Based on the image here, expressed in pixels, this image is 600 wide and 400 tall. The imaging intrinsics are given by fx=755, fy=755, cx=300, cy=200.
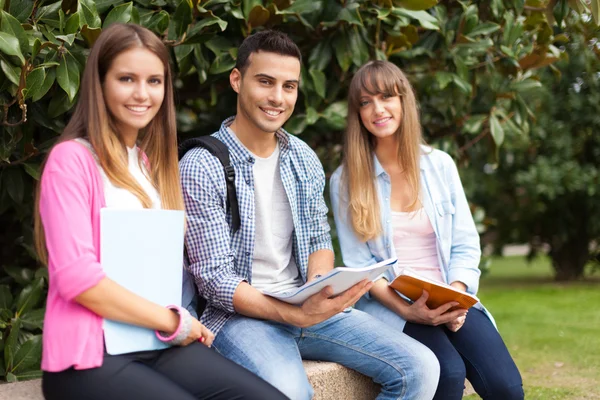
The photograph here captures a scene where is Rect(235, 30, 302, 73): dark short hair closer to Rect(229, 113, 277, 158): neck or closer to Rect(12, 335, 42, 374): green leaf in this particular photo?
Rect(229, 113, 277, 158): neck

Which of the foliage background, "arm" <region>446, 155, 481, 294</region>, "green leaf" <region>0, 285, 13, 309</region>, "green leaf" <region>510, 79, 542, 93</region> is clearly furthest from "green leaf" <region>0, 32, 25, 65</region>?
"green leaf" <region>510, 79, 542, 93</region>

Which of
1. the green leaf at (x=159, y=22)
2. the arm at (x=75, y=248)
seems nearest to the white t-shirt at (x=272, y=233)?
the green leaf at (x=159, y=22)

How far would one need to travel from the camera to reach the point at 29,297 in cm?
330

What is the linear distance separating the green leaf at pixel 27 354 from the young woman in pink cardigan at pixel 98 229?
A: 900mm

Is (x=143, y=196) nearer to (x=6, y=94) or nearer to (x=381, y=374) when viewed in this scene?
(x=6, y=94)

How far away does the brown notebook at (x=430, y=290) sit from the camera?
2922 mm

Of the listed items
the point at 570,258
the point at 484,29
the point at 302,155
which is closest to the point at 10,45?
the point at 302,155

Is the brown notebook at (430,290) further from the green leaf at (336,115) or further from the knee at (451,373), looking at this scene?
the green leaf at (336,115)

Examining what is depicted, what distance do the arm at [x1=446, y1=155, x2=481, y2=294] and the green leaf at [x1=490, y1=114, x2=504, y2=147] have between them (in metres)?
0.94

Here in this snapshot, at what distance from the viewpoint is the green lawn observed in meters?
4.38

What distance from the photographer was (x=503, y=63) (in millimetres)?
4410

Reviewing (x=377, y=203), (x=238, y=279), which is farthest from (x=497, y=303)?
(x=238, y=279)

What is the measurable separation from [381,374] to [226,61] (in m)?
1.62

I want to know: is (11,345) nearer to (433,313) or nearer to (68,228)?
(68,228)
